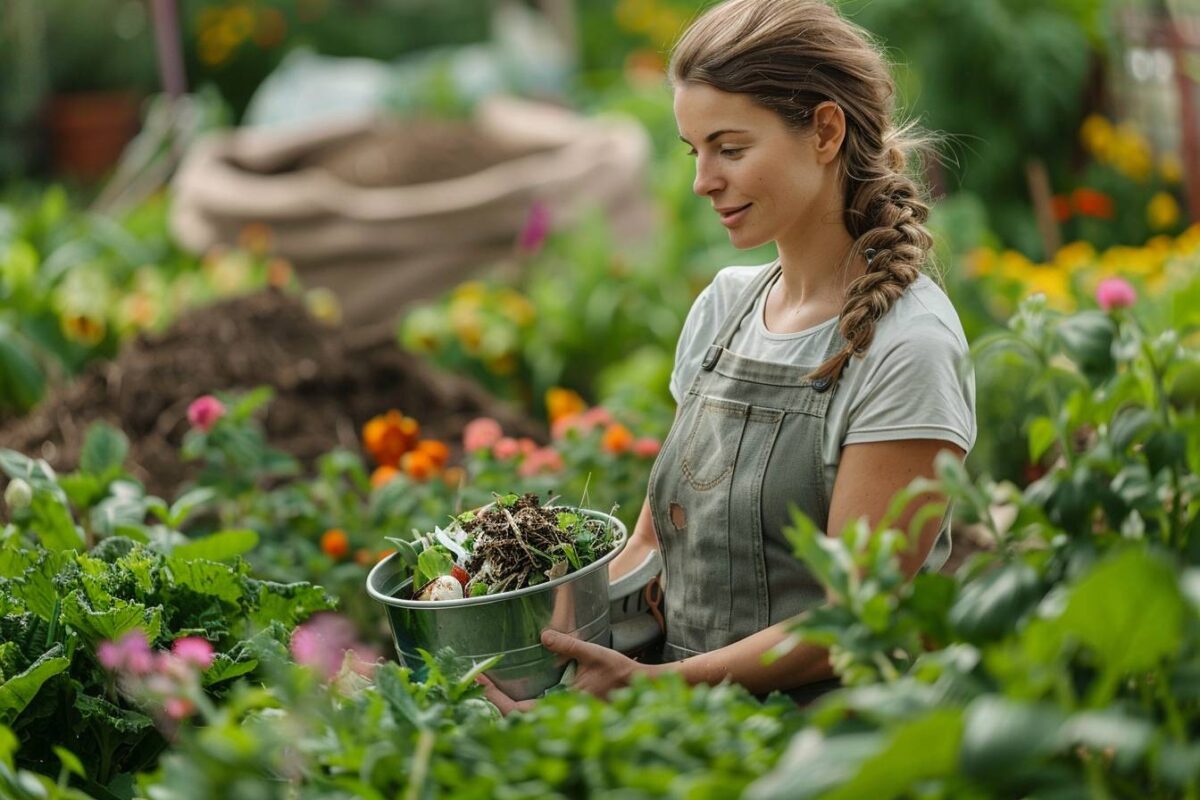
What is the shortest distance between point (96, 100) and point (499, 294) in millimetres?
6624

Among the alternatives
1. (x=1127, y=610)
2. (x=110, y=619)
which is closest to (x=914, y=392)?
(x=1127, y=610)

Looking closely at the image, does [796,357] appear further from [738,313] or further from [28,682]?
[28,682]

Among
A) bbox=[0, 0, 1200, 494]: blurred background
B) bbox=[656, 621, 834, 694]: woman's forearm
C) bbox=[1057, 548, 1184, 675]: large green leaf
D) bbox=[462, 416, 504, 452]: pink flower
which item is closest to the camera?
bbox=[1057, 548, 1184, 675]: large green leaf

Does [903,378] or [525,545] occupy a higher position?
[903,378]

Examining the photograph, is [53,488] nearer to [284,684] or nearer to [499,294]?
[284,684]

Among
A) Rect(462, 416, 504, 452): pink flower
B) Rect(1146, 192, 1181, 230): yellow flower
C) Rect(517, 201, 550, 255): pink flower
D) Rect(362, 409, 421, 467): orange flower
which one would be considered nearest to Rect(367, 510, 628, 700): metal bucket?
Rect(462, 416, 504, 452): pink flower

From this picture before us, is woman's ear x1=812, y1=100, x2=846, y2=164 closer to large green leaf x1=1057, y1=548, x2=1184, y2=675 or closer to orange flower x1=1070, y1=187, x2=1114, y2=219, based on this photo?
large green leaf x1=1057, y1=548, x2=1184, y2=675

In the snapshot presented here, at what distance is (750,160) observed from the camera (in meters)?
1.61

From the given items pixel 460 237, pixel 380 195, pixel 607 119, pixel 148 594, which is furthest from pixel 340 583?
pixel 607 119

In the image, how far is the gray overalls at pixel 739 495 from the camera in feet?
5.30

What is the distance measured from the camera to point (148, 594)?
1690mm

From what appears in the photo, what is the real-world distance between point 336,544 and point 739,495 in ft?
3.64

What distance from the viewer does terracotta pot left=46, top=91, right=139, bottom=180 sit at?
962 centimetres

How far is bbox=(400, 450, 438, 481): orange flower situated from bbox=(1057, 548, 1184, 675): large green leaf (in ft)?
6.21
